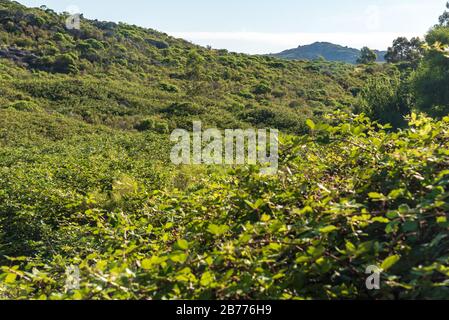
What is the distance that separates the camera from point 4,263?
607cm

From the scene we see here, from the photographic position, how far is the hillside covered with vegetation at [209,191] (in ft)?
5.90

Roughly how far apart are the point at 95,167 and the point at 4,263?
14.0ft

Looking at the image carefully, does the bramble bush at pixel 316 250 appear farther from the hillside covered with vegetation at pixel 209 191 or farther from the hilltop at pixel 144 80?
the hilltop at pixel 144 80

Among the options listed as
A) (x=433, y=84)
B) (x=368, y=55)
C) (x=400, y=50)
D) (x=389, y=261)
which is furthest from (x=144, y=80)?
(x=400, y=50)

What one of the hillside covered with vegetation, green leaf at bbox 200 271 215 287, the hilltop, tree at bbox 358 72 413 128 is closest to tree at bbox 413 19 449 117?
the hillside covered with vegetation

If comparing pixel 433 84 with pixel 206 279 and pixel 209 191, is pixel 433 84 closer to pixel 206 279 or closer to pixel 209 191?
pixel 209 191

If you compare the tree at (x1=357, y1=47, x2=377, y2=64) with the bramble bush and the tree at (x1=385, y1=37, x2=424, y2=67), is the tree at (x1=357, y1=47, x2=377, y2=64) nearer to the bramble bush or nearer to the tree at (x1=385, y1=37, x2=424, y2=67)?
the tree at (x1=385, y1=37, x2=424, y2=67)

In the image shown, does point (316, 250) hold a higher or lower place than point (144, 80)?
lower

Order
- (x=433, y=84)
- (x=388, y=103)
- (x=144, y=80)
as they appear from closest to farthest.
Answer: (x=433, y=84), (x=388, y=103), (x=144, y=80)

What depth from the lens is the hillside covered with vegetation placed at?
5.90 ft

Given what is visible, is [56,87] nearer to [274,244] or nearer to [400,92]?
[400,92]

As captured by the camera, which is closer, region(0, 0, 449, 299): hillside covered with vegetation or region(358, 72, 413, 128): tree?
region(0, 0, 449, 299): hillside covered with vegetation

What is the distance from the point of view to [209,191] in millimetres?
3260

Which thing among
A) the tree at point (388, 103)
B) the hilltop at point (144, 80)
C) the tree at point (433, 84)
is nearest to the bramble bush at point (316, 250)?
the hilltop at point (144, 80)
